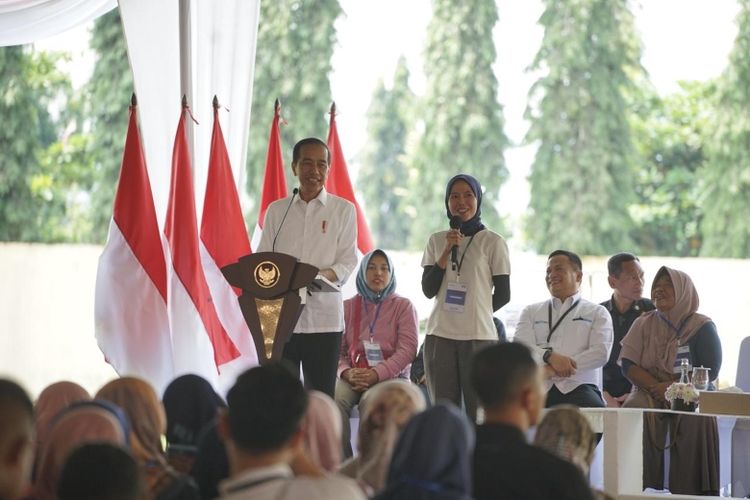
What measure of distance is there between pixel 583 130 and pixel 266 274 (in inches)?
409

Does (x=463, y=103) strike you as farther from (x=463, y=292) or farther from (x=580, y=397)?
(x=463, y=292)

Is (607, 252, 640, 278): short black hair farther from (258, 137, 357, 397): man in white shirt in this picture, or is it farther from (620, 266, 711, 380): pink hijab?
(258, 137, 357, 397): man in white shirt

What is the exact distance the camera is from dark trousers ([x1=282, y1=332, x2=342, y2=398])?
4.92m

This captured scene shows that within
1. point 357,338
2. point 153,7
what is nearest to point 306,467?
point 357,338

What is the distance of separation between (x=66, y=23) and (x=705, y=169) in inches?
390

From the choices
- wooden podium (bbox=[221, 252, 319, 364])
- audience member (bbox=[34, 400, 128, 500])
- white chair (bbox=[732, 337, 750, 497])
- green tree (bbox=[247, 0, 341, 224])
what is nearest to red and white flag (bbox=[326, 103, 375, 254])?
wooden podium (bbox=[221, 252, 319, 364])

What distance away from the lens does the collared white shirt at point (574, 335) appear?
216 inches

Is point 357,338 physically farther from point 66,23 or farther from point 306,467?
point 306,467

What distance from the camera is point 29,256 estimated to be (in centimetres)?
1350

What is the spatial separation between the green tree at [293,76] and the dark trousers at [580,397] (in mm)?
9246

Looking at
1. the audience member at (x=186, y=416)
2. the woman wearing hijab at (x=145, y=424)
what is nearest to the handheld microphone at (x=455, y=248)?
the audience member at (x=186, y=416)

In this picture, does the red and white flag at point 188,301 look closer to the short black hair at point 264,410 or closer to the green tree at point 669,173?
the short black hair at point 264,410

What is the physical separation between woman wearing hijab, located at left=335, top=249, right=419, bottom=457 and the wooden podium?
1.10 meters

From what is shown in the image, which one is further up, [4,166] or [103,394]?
[4,166]
